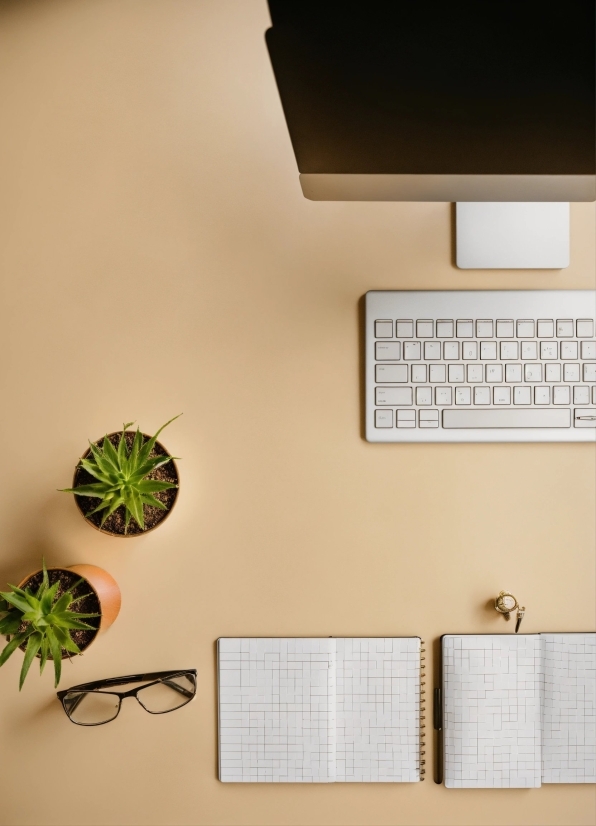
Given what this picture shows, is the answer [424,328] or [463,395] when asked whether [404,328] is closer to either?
[424,328]

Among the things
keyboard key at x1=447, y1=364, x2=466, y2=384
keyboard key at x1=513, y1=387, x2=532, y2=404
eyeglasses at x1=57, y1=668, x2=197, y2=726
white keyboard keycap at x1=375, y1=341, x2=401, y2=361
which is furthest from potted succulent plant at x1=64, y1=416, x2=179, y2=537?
keyboard key at x1=513, y1=387, x2=532, y2=404

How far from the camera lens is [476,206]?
0.97 metres

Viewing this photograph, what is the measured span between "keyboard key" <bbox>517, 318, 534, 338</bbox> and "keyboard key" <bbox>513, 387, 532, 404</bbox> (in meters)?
0.09

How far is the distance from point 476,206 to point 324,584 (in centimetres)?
72

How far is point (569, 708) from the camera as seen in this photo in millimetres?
992

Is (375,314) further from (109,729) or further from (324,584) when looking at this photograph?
(109,729)

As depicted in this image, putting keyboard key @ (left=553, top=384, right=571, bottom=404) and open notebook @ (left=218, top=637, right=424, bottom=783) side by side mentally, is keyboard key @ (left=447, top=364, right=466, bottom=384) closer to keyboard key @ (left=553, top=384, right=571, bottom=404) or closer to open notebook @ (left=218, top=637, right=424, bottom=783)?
keyboard key @ (left=553, top=384, right=571, bottom=404)

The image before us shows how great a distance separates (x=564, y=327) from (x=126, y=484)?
79cm

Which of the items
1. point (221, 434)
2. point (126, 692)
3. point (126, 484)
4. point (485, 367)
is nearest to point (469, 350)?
point (485, 367)

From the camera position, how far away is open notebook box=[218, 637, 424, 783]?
3.23ft

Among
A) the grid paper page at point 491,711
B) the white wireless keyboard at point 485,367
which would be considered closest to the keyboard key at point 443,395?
the white wireless keyboard at point 485,367

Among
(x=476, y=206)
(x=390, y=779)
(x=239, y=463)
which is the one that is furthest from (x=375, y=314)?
(x=390, y=779)

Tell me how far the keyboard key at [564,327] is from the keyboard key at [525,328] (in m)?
0.05

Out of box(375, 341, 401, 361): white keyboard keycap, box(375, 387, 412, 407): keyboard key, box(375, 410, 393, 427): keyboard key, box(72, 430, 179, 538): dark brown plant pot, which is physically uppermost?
box(375, 341, 401, 361): white keyboard keycap
